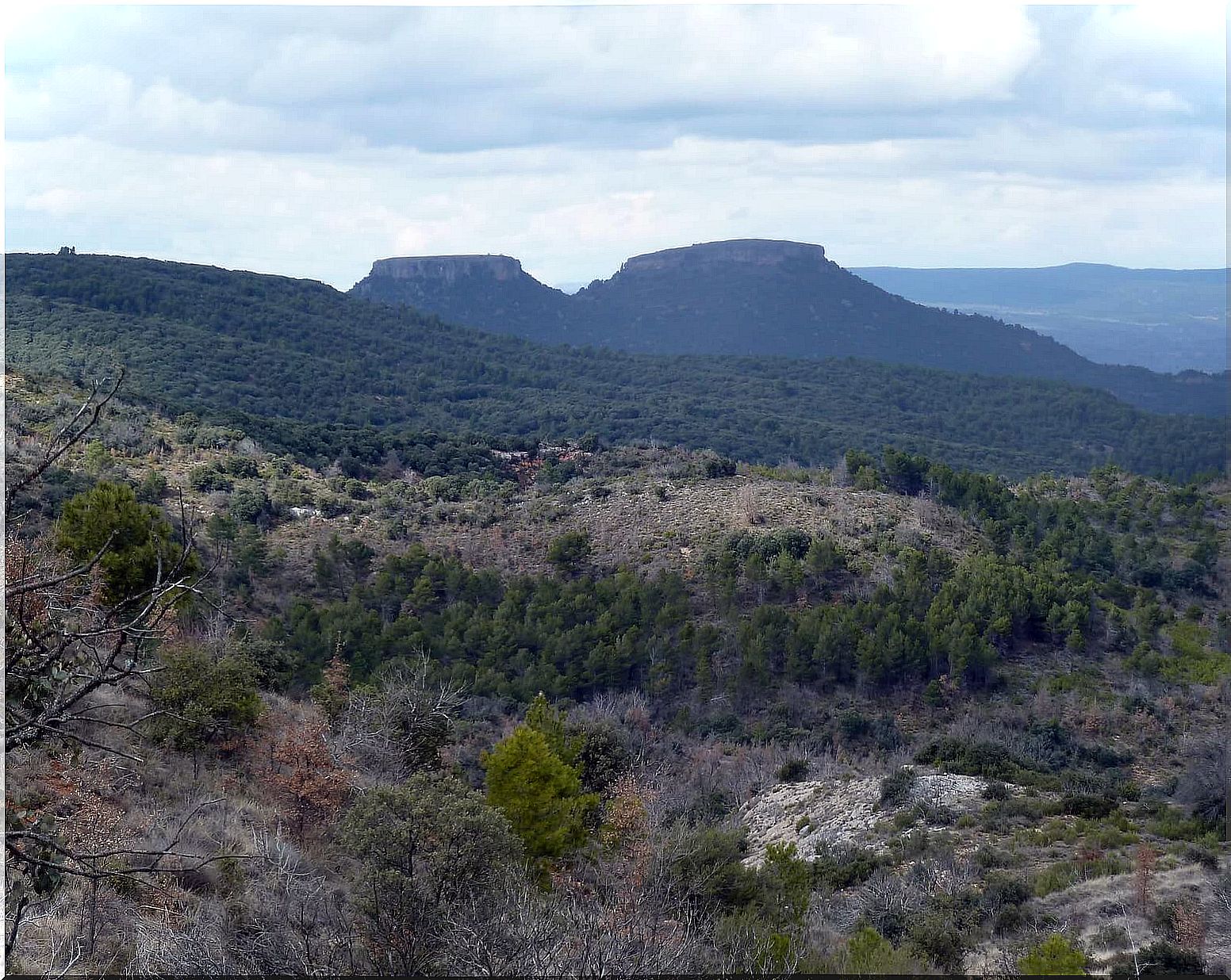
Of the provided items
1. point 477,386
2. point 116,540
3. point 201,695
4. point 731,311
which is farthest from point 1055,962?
point 731,311

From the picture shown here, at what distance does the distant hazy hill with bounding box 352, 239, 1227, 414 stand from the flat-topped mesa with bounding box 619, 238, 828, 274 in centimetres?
13

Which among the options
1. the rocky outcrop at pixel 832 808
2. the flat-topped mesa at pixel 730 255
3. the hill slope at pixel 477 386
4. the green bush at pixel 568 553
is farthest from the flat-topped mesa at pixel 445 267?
the rocky outcrop at pixel 832 808

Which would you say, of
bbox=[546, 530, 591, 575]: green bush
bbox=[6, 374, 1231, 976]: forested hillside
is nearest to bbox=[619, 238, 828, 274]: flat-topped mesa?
bbox=[6, 374, 1231, 976]: forested hillside

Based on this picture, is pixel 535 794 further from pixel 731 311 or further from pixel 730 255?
pixel 730 255

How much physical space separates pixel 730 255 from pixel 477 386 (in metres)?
64.8

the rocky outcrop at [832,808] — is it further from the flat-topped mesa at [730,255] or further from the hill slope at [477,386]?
the flat-topped mesa at [730,255]

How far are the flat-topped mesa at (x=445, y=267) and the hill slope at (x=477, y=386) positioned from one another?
38325mm

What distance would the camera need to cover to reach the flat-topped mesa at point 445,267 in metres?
117

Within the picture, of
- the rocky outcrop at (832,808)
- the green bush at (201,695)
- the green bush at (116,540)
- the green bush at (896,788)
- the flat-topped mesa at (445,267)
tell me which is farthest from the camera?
the flat-topped mesa at (445,267)

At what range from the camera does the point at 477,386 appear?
6625 cm

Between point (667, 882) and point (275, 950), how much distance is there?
4.15m

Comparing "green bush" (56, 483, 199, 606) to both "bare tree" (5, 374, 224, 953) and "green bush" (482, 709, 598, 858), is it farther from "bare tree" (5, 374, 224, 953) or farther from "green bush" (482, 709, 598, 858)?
"bare tree" (5, 374, 224, 953)

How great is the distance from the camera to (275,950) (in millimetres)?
6066

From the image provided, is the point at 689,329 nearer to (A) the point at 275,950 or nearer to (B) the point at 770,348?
(B) the point at 770,348
